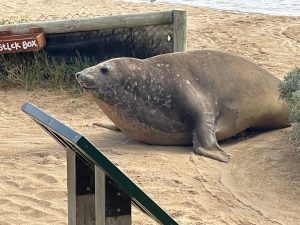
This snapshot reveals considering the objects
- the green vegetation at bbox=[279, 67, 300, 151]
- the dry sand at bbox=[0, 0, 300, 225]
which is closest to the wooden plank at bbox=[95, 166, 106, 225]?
the dry sand at bbox=[0, 0, 300, 225]

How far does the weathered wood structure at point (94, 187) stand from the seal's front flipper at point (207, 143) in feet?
10.3

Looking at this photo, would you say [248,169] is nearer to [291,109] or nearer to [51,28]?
[291,109]

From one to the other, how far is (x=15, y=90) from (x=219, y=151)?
3.25 m

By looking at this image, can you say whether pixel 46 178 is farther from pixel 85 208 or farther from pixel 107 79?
pixel 85 208

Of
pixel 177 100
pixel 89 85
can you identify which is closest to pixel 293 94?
pixel 177 100

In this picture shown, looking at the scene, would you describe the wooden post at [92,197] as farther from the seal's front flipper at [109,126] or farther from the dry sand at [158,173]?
the seal's front flipper at [109,126]

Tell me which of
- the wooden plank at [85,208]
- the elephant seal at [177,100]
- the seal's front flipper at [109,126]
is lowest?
the seal's front flipper at [109,126]

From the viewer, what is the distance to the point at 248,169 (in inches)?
257

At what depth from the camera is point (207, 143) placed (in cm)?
700

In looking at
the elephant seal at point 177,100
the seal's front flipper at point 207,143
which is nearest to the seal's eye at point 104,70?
the elephant seal at point 177,100

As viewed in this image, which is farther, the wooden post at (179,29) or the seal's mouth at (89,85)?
the wooden post at (179,29)

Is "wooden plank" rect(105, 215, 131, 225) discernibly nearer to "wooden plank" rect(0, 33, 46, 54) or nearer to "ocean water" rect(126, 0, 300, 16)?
"wooden plank" rect(0, 33, 46, 54)

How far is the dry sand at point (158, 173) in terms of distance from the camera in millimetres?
5629

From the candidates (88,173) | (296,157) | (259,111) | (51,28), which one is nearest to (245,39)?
(51,28)
